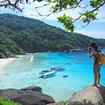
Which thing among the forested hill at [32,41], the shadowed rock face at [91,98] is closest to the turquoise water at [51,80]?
the shadowed rock face at [91,98]

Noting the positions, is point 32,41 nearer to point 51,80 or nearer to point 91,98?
point 51,80

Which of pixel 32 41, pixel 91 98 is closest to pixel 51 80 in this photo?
pixel 91 98

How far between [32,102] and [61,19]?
7491mm

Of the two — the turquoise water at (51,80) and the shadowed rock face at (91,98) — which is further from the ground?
the shadowed rock face at (91,98)

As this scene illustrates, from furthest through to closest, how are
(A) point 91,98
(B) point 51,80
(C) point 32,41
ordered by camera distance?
(C) point 32,41 → (B) point 51,80 → (A) point 91,98

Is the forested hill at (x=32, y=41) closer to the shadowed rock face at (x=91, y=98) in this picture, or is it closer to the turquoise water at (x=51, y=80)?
the turquoise water at (x=51, y=80)

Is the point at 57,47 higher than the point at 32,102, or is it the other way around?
the point at 32,102

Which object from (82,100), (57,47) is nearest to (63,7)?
(82,100)

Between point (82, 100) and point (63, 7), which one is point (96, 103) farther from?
point (63, 7)

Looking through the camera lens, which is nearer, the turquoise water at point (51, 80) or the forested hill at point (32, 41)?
the turquoise water at point (51, 80)

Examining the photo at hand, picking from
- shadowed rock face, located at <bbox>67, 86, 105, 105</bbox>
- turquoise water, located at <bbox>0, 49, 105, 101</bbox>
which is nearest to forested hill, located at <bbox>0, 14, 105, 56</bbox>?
turquoise water, located at <bbox>0, 49, 105, 101</bbox>

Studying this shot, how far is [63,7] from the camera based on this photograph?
14.5ft

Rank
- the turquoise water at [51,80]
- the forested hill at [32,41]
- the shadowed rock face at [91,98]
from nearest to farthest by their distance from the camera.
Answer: the shadowed rock face at [91,98], the turquoise water at [51,80], the forested hill at [32,41]

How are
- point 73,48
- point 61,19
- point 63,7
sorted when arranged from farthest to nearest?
point 73,48, point 61,19, point 63,7
